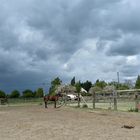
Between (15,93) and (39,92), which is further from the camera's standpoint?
(39,92)

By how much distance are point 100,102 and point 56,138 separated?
33777mm

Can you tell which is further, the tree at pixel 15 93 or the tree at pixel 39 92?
the tree at pixel 39 92

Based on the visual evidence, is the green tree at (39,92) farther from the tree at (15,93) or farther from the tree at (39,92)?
the tree at (15,93)

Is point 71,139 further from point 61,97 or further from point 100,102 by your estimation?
point 61,97

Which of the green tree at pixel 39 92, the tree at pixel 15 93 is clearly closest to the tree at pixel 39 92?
the green tree at pixel 39 92

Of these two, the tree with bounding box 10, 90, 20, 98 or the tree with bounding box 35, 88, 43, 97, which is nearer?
the tree with bounding box 10, 90, 20, 98

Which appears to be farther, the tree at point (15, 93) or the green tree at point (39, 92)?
the green tree at point (39, 92)

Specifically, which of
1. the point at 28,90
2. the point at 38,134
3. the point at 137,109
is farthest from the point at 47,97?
the point at 28,90

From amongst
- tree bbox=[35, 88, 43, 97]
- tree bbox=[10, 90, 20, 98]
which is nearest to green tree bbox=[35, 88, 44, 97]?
tree bbox=[35, 88, 43, 97]

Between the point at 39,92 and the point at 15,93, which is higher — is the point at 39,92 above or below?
above

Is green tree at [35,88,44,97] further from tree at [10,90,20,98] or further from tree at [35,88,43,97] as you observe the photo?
tree at [10,90,20,98]

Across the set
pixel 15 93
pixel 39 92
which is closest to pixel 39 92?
pixel 39 92

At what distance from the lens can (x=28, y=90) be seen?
126500mm

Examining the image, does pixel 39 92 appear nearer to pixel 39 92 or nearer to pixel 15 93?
pixel 39 92
